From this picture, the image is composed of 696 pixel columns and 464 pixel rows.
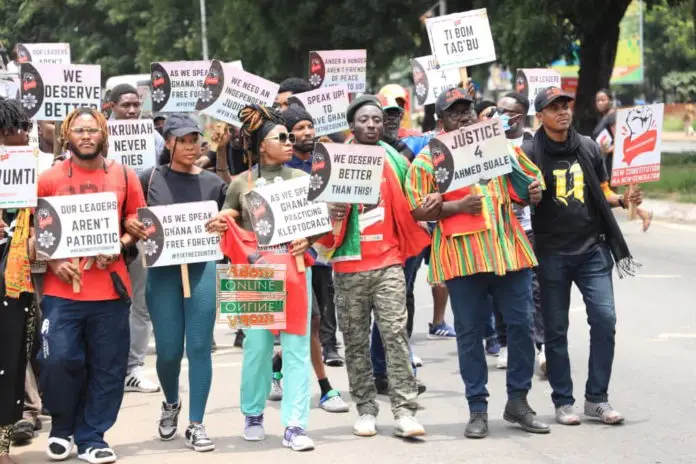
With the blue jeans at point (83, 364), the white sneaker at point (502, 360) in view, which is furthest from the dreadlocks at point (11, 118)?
the white sneaker at point (502, 360)

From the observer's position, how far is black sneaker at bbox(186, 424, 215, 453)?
7.84m

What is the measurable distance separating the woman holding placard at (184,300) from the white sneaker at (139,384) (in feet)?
6.20

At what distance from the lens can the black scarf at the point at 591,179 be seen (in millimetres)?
8250

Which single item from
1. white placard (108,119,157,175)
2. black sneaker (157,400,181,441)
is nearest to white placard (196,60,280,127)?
white placard (108,119,157,175)

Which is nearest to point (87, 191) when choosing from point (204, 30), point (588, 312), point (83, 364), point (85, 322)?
point (85, 322)

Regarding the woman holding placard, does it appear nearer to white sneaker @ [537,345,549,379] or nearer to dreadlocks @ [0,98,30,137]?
dreadlocks @ [0,98,30,137]

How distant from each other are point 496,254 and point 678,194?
1473 cm

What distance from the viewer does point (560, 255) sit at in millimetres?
8273

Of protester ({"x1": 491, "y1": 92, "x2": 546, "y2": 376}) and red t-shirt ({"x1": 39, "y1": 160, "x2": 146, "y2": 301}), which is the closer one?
red t-shirt ({"x1": 39, "y1": 160, "x2": 146, "y2": 301})

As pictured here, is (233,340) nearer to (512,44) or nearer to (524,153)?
(524,153)

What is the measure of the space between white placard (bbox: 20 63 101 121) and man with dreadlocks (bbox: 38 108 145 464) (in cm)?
259

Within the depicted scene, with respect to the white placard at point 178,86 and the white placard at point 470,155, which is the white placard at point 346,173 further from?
the white placard at point 178,86

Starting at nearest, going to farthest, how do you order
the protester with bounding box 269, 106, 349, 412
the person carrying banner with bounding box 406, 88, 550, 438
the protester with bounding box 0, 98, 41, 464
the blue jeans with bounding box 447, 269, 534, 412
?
the protester with bounding box 0, 98, 41, 464
the person carrying banner with bounding box 406, 88, 550, 438
the blue jeans with bounding box 447, 269, 534, 412
the protester with bounding box 269, 106, 349, 412

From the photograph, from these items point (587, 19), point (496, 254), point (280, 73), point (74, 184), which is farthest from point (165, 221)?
point (280, 73)
